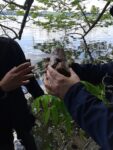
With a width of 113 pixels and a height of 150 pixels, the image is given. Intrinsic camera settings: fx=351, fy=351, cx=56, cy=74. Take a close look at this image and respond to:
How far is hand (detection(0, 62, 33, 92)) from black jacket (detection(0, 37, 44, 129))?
18cm

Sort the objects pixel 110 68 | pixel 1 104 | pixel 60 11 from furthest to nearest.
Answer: pixel 60 11
pixel 1 104
pixel 110 68

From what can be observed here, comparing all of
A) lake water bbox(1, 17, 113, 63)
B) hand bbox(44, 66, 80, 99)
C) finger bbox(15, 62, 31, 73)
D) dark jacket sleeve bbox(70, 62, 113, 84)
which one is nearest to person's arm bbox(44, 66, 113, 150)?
hand bbox(44, 66, 80, 99)

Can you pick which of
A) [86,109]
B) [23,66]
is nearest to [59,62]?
[86,109]

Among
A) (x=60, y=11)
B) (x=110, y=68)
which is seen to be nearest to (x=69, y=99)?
(x=110, y=68)

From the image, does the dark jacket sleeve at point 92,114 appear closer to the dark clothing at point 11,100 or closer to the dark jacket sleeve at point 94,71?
the dark jacket sleeve at point 94,71

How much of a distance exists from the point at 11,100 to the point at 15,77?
343 mm

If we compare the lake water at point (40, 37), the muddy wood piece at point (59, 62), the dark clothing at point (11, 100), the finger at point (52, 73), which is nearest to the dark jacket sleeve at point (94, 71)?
the muddy wood piece at point (59, 62)

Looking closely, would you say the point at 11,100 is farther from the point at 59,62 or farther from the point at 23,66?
the point at 59,62

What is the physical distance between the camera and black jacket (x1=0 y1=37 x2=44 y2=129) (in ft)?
8.68

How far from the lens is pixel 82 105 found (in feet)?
3.76

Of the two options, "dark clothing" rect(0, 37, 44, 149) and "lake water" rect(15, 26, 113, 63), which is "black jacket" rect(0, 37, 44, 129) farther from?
"lake water" rect(15, 26, 113, 63)

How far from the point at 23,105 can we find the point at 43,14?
2428mm

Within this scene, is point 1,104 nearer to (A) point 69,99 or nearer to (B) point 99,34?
(A) point 69,99

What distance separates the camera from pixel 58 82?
4.04 feet
